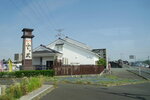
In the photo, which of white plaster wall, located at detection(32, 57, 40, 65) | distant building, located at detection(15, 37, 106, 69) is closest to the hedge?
distant building, located at detection(15, 37, 106, 69)

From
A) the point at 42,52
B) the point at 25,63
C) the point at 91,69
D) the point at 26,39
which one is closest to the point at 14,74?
the point at 25,63

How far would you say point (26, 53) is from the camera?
27625 mm

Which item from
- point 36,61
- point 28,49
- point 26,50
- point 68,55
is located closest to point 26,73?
point 26,50

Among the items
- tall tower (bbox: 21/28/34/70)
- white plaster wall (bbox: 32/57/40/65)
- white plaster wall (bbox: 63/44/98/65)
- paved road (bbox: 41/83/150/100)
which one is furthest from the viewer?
white plaster wall (bbox: 63/44/98/65)

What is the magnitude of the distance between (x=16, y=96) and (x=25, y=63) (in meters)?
18.8

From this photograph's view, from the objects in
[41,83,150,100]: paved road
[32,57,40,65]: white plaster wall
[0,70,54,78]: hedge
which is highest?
[32,57,40,65]: white plaster wall

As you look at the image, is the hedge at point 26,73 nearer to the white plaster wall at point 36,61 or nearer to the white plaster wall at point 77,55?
the white plaster wall at point 36,61

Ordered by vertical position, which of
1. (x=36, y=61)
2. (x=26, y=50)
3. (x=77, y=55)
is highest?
(x=26, y=50)

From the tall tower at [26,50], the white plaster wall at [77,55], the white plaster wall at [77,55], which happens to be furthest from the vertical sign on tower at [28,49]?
the white plaster wall at [77,55]

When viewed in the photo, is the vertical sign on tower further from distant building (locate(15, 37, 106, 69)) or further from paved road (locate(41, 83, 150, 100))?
paved road (locate(41, 83, 150, 100))

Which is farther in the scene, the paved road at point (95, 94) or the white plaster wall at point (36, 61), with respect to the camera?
the white plaster wall at point (36, 61)

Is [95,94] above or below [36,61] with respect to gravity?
below

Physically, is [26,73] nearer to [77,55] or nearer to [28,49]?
[28,49]

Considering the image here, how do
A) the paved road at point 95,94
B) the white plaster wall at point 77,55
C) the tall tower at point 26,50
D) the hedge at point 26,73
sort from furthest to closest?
the white plaster wall at point 77,55
the tall tower at point 26,50
the hedge at point 26,73
the paved road at point 95,94
